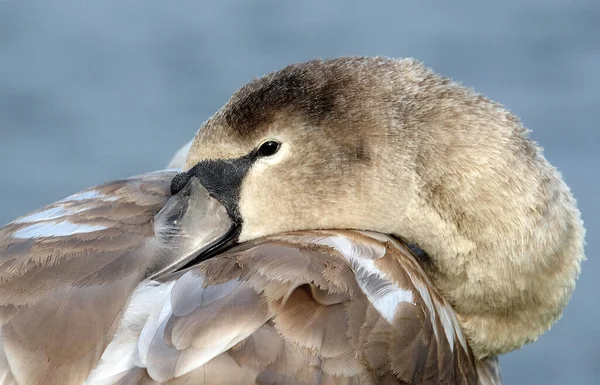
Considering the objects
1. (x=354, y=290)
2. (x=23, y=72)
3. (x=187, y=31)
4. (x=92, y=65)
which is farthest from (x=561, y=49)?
(x=354, y=290)

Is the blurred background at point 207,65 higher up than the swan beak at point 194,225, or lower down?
lower down

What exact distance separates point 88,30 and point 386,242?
19.3 feet

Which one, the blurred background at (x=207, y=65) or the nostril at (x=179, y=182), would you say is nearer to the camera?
the nostril at (x=179, y=182)

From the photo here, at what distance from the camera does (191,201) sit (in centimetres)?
370

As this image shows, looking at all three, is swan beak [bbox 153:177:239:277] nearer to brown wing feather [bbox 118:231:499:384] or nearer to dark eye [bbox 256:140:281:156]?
brown wing feather [bbox 118:231:499:384]

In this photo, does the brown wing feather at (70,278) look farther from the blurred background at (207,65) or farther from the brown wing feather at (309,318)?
the blurred background at (207,65)

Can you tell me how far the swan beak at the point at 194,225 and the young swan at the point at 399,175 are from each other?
39 millimetres

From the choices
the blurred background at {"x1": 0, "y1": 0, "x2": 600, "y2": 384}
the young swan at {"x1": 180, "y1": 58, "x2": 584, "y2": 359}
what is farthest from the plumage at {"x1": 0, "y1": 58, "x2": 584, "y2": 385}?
the blurred background at {"x1": 0, "y1": 0, "x2": 600, "y2": 384}

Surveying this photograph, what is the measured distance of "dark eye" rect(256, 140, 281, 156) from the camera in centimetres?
371

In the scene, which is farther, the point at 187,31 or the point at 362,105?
the point at 187,31

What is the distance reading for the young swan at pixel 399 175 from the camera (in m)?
3.67

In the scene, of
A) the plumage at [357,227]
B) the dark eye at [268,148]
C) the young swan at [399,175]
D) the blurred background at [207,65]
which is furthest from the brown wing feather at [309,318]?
the blurred background at [207,65]

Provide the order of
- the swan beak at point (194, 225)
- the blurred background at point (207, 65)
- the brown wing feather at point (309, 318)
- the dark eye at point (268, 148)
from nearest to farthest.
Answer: the brown wing feather at point (309, 318)
the swan beak at point (194, 225)
the dark eye at point (268, 148)
the blurred background at point (207, 65)

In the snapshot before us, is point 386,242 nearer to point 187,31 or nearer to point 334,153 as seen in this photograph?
point 334,153
